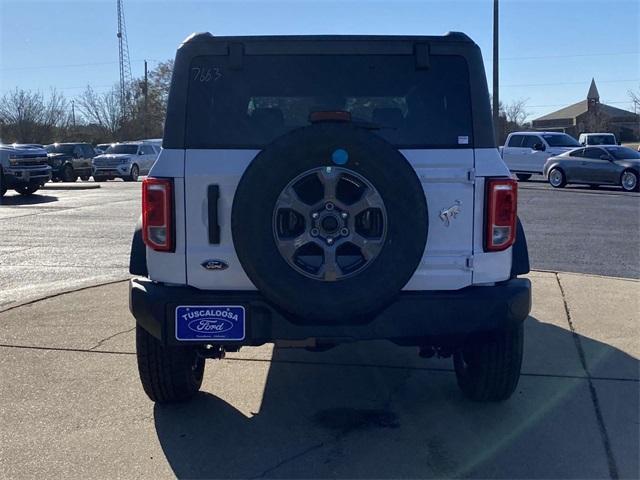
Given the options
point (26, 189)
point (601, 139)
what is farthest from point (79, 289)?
point (601, 139)

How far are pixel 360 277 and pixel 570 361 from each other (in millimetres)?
2489

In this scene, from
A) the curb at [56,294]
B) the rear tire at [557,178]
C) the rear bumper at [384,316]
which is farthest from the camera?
the rear tire at [557,178]

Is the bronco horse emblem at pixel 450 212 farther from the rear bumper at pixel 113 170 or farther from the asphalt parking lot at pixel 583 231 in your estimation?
the rear bumper at pixel 113 170

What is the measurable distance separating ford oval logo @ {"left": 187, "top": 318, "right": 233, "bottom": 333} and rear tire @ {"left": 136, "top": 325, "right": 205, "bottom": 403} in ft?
1.59

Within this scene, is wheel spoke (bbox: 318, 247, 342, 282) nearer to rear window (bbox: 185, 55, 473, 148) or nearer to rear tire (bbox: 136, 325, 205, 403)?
rear window (bbox: 185, 55, 473, 148)

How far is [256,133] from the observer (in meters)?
3.87

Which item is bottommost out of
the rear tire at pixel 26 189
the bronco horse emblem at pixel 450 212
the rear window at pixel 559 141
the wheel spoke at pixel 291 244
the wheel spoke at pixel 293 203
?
the rear tire at pixel 26 189

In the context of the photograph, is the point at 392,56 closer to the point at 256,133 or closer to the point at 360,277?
the point at 256,133

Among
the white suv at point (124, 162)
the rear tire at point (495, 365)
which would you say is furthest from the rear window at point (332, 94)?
the white suv at point (124, 162)

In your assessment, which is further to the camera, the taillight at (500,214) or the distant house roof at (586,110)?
the distant house roof at (586,110)

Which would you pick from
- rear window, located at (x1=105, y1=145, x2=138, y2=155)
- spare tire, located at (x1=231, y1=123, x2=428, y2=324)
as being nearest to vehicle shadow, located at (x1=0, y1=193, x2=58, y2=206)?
rear window, located at (x1=105, y1=145, x2=138, y2=155)

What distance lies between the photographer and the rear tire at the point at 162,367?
414 cm

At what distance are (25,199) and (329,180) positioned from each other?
17.8 meters

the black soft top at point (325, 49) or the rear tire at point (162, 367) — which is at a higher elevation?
the black soft top at point (325, 49)
